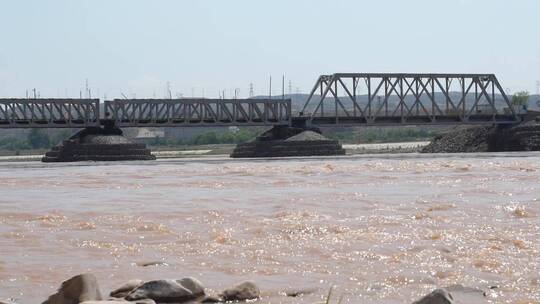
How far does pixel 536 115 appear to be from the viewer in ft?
414

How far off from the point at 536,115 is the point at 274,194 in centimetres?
9612

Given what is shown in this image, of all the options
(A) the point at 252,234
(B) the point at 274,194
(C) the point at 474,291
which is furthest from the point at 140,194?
(C) the point at 474,291

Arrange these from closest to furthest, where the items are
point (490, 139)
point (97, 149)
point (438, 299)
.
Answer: point (438, 299) < point (97, 149) < point (490, 139)

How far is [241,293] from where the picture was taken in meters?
13.4

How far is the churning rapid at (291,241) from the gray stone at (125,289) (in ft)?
1.58

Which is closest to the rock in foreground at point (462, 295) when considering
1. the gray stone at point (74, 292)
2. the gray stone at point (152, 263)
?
the gray stone at point (74, 292)

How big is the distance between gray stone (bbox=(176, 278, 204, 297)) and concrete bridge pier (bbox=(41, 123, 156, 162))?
9207cm

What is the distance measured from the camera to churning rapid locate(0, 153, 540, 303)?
14914 millimetres

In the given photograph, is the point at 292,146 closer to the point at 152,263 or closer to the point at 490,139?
the point at 490,139

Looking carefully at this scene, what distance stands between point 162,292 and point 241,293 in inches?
45.8

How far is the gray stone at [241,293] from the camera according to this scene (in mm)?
13320

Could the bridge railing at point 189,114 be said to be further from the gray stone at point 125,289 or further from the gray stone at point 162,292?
the gray stone at point 162,292

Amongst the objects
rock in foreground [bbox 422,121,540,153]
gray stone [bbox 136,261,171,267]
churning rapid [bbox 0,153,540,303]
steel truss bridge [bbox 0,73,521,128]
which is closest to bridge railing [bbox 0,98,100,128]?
steel truss bridge [bbox 0,73,521,128]

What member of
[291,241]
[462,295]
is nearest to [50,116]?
[291,241]
